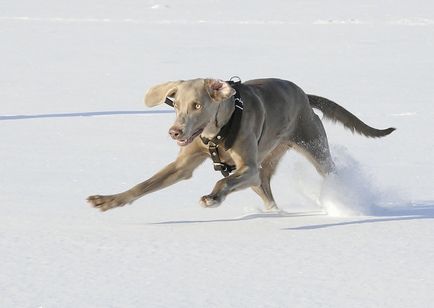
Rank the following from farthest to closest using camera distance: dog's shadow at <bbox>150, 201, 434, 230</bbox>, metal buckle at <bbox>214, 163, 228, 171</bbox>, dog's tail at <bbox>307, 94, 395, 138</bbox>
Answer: dog's tail at <bbox>307, 94, 395, 138</bbox>, metal buckle at <bbox>214, 163, 228, 171</bbox>, dog's shadow at <bbox>150, 201, 434, 230</bbox>

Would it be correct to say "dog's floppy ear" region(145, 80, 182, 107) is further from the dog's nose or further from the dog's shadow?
the dog's shadow

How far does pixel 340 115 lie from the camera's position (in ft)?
22.7

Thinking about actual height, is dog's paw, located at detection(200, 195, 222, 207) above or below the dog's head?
below

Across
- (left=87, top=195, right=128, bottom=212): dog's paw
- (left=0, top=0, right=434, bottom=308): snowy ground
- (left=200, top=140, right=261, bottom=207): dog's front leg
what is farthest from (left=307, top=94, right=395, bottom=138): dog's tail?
(left=87, top=195, right=128, bottom=212): dog's paw

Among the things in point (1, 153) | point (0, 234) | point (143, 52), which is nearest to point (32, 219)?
point (0, 234)

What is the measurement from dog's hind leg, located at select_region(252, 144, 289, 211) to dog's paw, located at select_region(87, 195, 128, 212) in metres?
1.23

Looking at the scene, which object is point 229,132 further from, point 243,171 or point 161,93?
point 161,93

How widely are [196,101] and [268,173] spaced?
4.26 ft

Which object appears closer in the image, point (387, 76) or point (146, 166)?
point (146, 166)

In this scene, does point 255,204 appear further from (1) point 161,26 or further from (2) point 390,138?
(1) point 161,26

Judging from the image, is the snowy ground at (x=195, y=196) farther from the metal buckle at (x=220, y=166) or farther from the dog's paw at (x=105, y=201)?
the metal buckle at (x=220, y=166)

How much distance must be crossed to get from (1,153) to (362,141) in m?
3.22

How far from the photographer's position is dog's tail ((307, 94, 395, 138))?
6887mm

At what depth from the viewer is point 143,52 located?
17.7 metres
